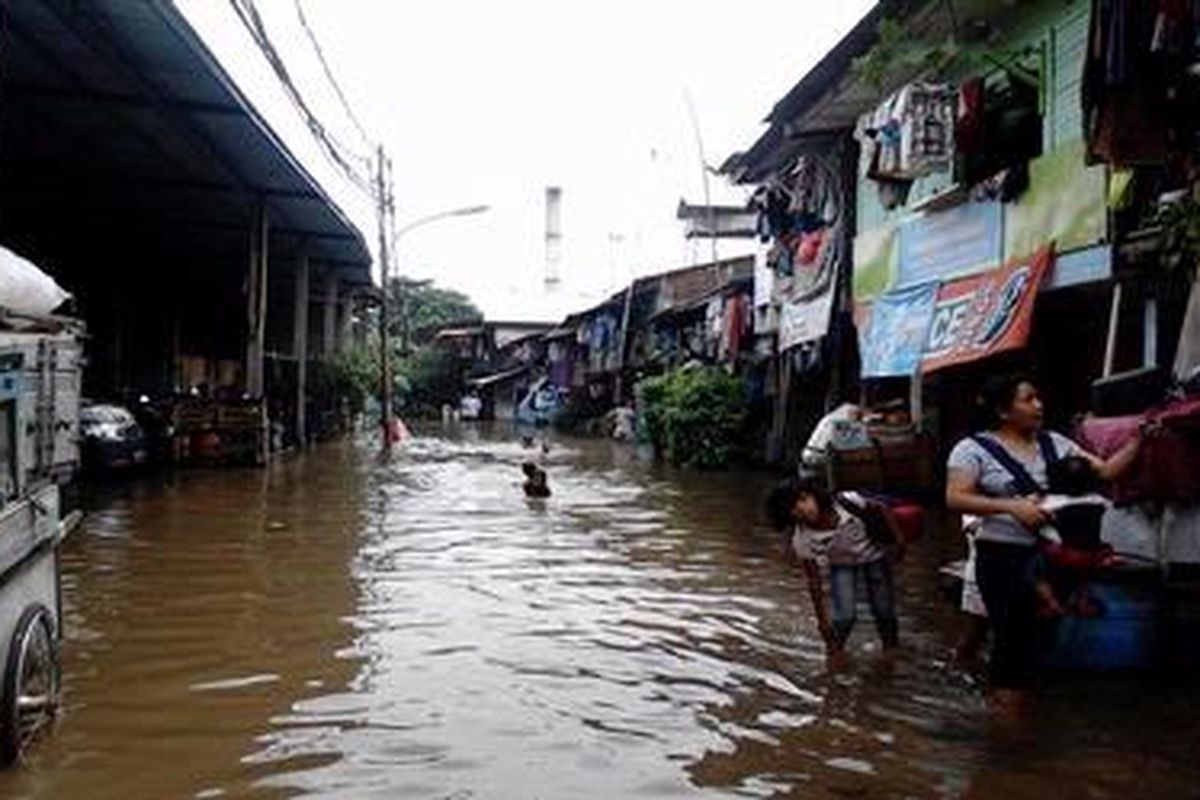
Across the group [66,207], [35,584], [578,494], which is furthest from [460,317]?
[35,584]

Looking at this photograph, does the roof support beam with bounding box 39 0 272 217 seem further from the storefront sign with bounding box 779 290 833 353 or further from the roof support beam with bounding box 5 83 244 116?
the storefront sign with bounding box 779 290 833 353

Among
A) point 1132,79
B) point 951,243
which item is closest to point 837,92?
point 951,243

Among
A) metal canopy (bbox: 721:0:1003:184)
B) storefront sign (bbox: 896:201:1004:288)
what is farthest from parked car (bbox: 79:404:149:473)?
storefront sign (bbox: 896:201:1004:288)

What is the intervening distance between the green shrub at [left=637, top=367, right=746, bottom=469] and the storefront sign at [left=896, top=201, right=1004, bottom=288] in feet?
29.1

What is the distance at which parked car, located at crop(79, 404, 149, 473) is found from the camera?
20641mm

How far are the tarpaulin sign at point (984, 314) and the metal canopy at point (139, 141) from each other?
8292mm

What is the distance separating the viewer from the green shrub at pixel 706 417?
82.8 ft

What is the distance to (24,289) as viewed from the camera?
595 cm

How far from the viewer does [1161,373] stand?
7.66 metres

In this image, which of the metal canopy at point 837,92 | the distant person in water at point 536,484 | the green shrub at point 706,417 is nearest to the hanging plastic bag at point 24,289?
the metal canopy at point 837,92

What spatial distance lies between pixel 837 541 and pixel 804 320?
511 inches

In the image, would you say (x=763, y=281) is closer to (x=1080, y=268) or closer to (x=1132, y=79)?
(x=1080, y=268)

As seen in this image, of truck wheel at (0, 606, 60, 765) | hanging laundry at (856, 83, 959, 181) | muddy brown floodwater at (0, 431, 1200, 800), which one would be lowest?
muddy brown floodwater at (0, 431, 1200, 800)

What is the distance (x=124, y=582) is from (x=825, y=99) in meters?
10.4
